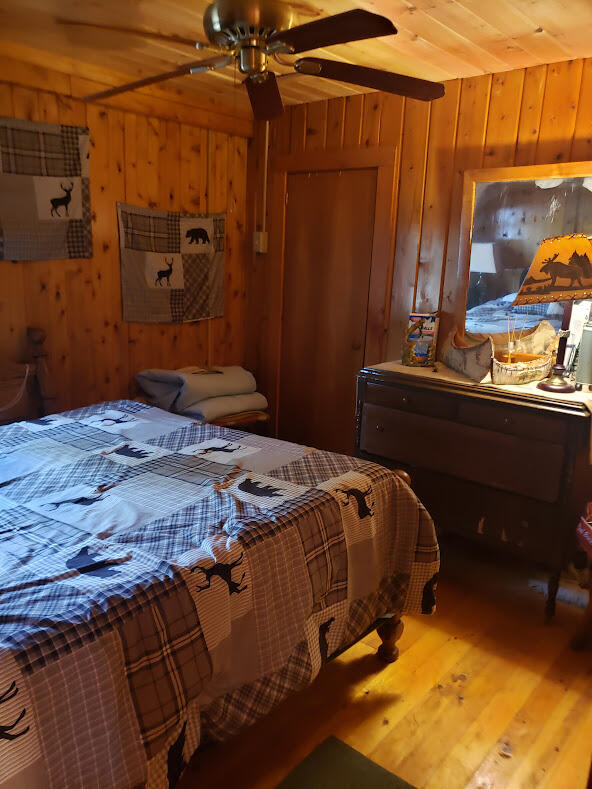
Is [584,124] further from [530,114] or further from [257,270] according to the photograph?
[257,270]

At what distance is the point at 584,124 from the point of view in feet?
8.79

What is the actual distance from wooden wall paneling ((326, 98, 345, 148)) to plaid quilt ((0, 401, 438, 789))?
2.05 metres

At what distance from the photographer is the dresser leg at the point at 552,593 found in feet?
8.02

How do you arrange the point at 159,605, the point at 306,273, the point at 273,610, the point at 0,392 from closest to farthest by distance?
the point at 159,605 < the point at 273,610 < the point at 0,392 < the point at 306,273

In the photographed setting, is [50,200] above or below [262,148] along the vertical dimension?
below

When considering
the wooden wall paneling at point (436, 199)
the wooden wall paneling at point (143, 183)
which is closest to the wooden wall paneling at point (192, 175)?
the wooden wall paneling at point (143, 183)

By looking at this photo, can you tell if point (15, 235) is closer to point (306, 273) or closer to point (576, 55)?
point (306, 273)

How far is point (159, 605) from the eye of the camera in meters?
1.29

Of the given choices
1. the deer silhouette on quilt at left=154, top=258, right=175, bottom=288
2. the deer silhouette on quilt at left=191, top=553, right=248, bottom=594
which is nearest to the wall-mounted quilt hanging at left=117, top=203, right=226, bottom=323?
the deer silhouette on quilt at left=154, top=258, right=175, bottom=288

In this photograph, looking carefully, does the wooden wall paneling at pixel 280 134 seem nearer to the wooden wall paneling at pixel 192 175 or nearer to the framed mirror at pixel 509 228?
the wooden wall paneling at pixel 192 175

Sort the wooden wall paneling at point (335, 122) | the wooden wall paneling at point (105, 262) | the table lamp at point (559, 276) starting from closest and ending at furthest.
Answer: the table lamp at point (559, 276)
the wooden wall paneling at point (105, 262)
the wooden wall paneling at point (335, 122)

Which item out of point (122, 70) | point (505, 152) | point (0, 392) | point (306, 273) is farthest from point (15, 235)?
point (505, 152)

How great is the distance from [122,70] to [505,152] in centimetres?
195

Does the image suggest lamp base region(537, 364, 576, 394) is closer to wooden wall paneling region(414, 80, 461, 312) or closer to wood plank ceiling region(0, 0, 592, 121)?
wooden wall paneling region(414, 80, 461, 312)
